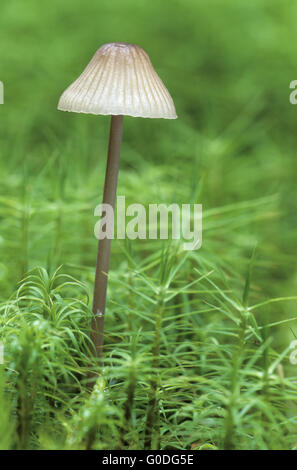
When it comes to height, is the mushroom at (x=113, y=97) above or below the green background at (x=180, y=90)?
below

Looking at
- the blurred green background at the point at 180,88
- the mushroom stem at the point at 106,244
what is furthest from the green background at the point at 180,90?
the mushroom stem at the point at 106,244

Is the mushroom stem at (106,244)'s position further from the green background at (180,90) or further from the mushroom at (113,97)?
the green background at (180,90)

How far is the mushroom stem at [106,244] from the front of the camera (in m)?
0.80

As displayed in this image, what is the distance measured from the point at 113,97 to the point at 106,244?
9.2 inches

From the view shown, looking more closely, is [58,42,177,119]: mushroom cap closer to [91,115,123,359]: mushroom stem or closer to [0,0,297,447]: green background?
[91,115,123,359]: mushroom stem

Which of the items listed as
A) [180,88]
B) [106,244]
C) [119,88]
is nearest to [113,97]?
[119,88]

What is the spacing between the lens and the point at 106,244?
0.83 m

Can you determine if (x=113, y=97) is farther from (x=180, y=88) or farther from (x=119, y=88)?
(x=180, y=88)

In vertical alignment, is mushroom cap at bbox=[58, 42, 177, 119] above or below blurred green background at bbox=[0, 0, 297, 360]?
below

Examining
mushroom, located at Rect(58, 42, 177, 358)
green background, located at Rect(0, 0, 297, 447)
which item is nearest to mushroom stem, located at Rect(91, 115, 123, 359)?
mushroom, located at Rect(58, 42, 177, 358)

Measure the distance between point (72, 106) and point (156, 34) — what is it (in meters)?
1.21

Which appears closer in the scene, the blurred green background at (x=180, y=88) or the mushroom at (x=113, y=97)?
the mushroom at (x=113, y=97)

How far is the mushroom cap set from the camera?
0.75 metres

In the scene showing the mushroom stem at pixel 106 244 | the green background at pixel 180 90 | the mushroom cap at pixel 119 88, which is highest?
the green background at pixel 180 90
